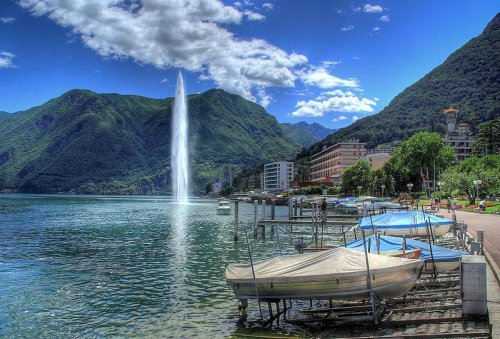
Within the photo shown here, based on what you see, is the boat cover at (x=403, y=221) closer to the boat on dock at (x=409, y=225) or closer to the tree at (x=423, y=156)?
the boat on dock at (x=409, y=225)

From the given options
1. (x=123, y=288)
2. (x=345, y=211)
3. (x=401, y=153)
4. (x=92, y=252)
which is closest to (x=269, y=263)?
(x=123, y=288)

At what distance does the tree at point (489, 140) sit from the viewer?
622 ft

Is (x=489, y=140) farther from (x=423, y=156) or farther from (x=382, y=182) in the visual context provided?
(x=382, y=182)

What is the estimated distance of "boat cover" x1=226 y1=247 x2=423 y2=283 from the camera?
1683 cm

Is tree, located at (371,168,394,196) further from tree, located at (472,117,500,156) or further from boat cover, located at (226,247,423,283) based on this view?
boat cover, located at (226,247,423,283)

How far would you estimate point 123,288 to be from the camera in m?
24.8

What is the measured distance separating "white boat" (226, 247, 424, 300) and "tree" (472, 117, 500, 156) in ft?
642

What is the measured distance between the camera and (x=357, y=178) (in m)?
142

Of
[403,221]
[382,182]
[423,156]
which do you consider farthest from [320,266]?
[382,182]

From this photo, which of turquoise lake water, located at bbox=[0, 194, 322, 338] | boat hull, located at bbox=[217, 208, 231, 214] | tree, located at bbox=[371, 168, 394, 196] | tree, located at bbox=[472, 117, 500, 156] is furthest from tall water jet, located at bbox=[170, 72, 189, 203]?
tree, located at bbox=[472, 117, 500, 156]

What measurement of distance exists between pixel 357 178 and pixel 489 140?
84205 mm

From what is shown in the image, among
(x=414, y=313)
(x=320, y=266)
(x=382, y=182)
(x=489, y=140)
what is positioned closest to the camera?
(x=414, y=313)

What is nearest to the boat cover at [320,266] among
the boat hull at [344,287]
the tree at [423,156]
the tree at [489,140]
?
the boat hull at [344,287]

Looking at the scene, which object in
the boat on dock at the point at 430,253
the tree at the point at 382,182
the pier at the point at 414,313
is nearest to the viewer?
the pier at the point at 414,313
